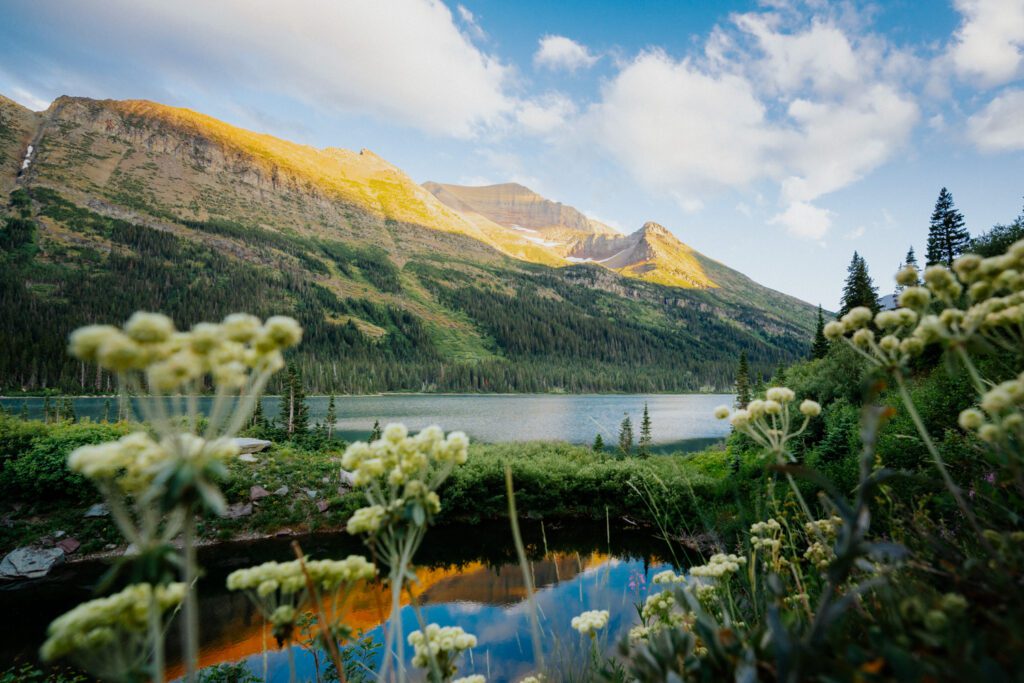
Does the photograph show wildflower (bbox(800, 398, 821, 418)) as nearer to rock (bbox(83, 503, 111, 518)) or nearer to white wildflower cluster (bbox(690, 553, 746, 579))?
white wildflower cluster (bbox(690, 553, 746, 579))

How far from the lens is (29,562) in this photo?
13.4 m

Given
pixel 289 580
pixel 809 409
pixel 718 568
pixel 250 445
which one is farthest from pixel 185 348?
pixel 250 445

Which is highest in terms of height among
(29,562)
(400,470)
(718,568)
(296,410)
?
(400,470)

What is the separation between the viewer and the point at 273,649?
9961 millimetres

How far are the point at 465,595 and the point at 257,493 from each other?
10218 millimetres

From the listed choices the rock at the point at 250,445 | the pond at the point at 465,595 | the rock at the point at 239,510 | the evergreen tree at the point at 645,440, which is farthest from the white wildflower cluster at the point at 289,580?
the evergreen tree at the point at 645,440

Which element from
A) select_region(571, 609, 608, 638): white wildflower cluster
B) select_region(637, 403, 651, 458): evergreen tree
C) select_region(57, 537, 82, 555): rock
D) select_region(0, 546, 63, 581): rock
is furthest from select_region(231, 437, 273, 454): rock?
select_region(571, 609, 608, 638): white wildflower cluster

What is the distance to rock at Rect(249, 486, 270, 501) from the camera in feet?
57.2

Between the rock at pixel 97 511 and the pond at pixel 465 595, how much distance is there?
1735 millimetres

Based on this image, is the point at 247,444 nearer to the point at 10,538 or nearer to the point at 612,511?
the point at 10,538

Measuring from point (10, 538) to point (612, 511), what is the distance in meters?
20.9

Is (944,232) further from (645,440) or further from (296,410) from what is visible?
(296,410)

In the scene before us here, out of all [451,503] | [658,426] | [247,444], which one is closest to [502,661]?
[451,503]

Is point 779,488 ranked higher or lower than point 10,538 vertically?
higher
